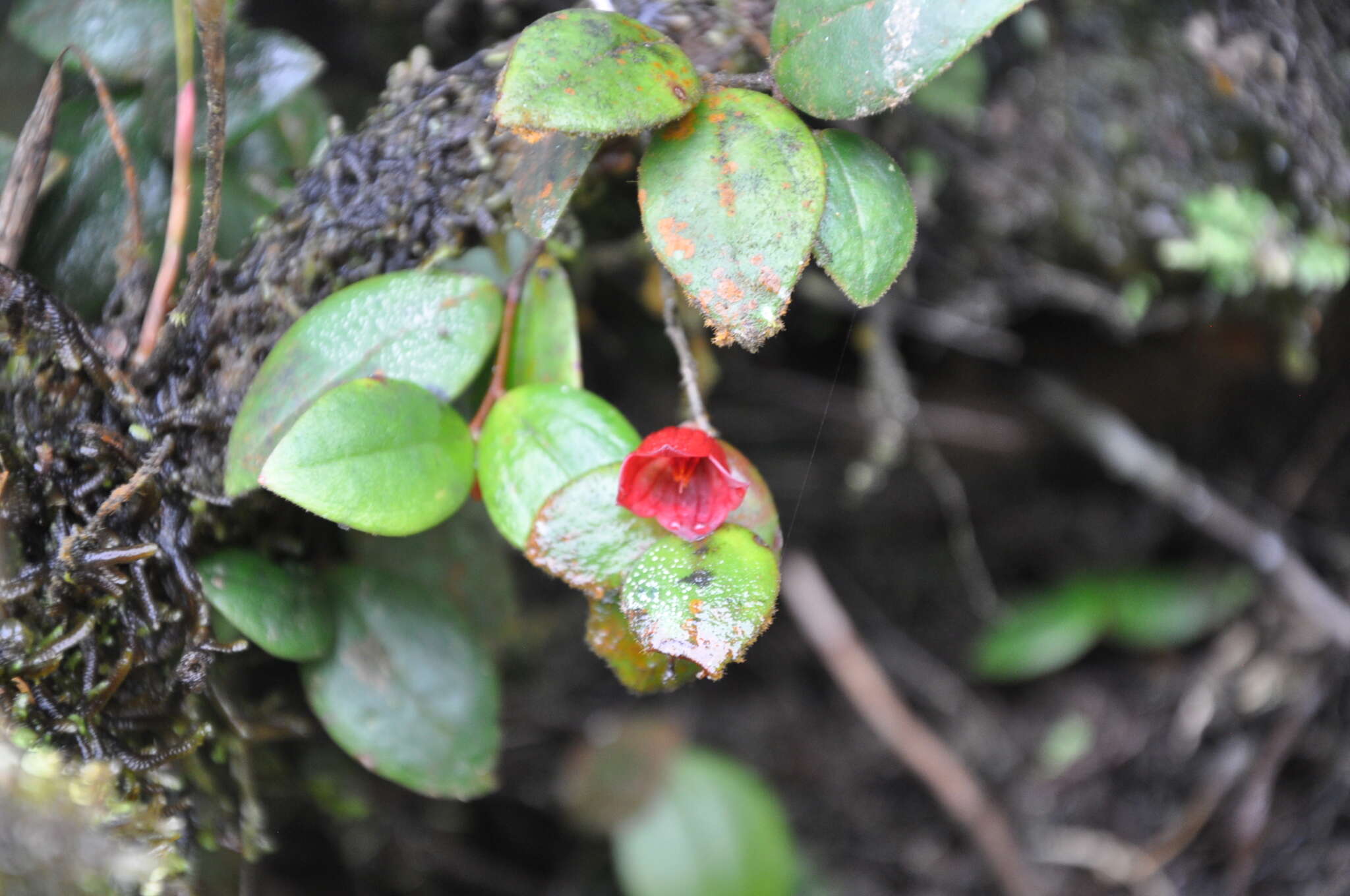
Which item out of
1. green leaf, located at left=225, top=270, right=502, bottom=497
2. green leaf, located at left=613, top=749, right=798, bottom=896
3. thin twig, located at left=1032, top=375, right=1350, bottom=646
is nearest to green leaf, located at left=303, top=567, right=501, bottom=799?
green leaf, located at left=225, top=270, right=502, bottom=497

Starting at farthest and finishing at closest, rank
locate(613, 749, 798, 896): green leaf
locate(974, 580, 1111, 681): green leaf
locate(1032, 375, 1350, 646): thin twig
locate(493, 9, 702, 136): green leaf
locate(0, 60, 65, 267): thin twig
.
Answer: locate(974, 580, 1111, 681): green leaf → locate(1032, 375, 1350, 646): thin twig → locate(613, 749, 798, 896): green leaf → locate(0, 60, 65, 267): thin twig → locate(493, 9, 702, 136): green leaf

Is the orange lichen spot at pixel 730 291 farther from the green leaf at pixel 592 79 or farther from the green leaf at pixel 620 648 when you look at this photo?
the green leaf at pixel 620 648

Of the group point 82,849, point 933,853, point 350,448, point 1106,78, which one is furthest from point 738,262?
point 933,853

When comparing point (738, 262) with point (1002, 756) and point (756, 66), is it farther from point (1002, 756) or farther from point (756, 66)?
point (1002, 756)

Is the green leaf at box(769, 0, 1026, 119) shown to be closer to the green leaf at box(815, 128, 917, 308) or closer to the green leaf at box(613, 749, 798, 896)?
the green leaf at box(815, 128, 917, 308)

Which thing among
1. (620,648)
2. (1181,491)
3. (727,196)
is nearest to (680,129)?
(727,196)

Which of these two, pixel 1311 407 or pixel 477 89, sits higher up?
pixel 477 89
